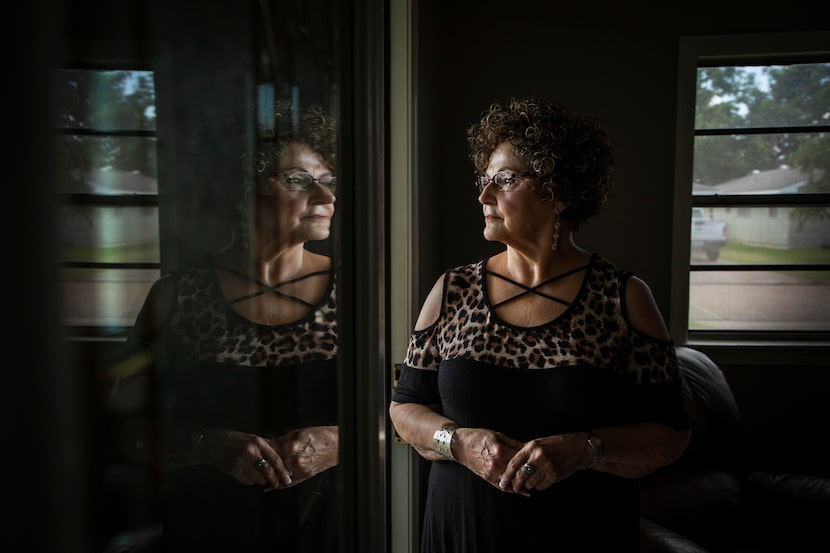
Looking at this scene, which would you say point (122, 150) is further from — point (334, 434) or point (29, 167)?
point (334, 434)

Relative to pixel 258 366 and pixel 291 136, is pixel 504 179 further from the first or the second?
pixel 258 366

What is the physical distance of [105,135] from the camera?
0.92ft

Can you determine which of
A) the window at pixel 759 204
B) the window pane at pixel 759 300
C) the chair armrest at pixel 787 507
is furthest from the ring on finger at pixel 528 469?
the window pane at pixel 759 300

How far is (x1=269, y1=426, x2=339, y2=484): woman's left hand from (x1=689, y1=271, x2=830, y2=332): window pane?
2.56m

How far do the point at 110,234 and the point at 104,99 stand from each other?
0.06m

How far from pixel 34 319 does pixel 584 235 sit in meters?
2.66

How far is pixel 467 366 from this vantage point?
1.15m

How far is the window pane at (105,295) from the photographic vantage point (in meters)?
0.26

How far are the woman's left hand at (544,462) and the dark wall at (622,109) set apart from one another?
1.56 m

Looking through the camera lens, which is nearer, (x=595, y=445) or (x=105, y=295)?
(x=105, y=295)

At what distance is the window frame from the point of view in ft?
0.84

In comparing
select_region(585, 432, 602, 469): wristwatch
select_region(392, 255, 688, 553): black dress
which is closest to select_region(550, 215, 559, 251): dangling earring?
select_region(392, 255, 688, 553): black dress

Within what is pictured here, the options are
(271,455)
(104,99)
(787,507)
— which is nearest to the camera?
(104,99)

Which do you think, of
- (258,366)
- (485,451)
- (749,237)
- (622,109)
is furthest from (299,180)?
(749,237)
